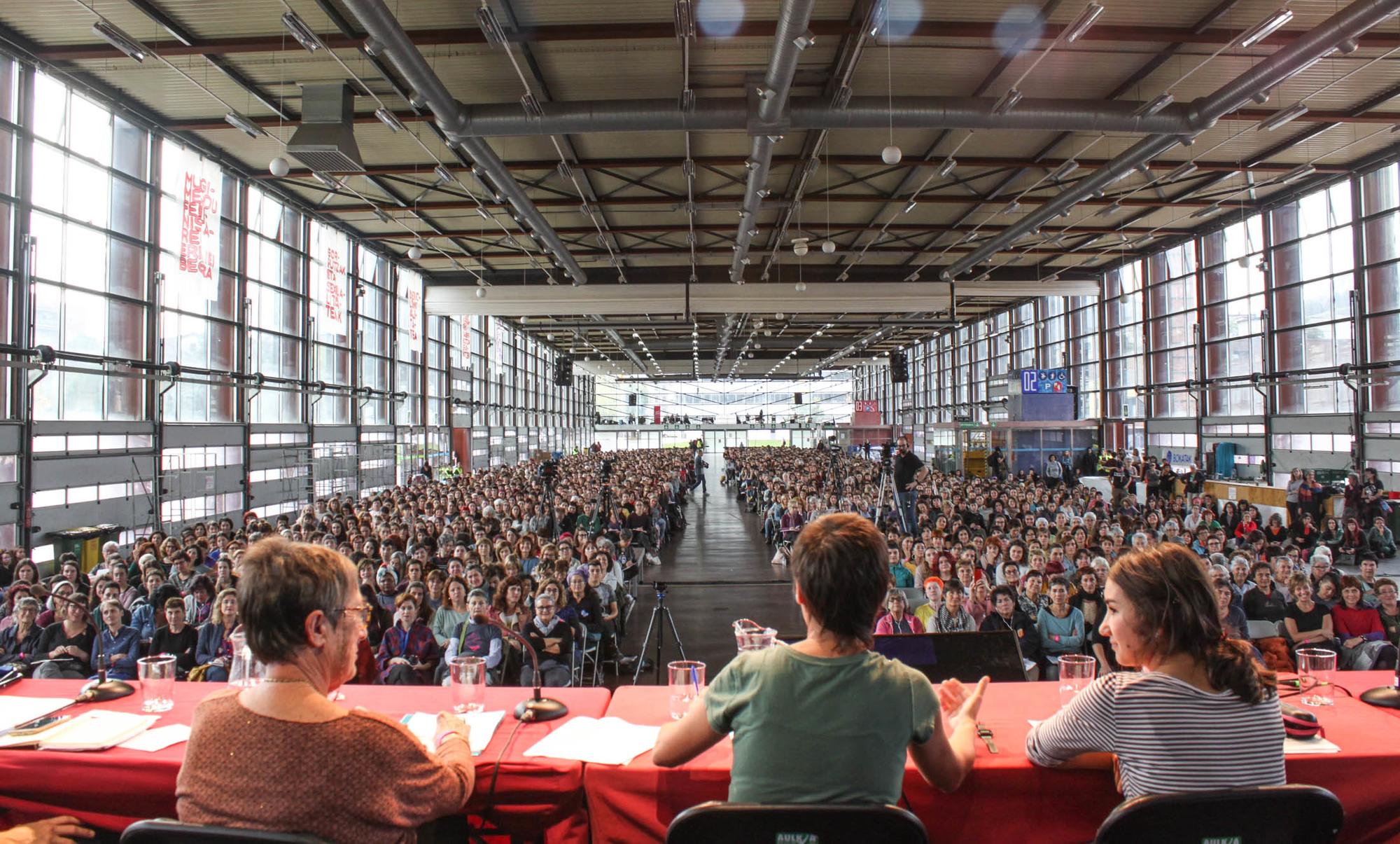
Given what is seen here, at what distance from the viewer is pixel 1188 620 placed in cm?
163

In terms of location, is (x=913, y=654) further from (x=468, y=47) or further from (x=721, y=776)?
(x=468, y=47)

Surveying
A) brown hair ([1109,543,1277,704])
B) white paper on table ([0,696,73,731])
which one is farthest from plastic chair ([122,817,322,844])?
brown hair ([1109,543,1277,704])

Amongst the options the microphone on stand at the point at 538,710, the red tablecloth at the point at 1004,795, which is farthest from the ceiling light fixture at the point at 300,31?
the red tablecloth at the point at 1004,795

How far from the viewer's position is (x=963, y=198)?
51.5 feet

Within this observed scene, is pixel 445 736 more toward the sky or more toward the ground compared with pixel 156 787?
more toward the sky

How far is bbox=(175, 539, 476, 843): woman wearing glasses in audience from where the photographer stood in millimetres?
1409

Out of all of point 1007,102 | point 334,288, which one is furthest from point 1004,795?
point 334,288

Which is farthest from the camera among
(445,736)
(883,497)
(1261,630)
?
(883,497)

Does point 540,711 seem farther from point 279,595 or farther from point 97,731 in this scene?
point 97,731

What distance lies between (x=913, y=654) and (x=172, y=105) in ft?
47.0

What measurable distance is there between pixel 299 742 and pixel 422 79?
324 inches

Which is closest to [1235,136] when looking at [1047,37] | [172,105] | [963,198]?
[963,198]

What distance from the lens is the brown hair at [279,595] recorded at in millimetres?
1456

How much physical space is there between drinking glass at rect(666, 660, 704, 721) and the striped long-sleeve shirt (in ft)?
3.64
